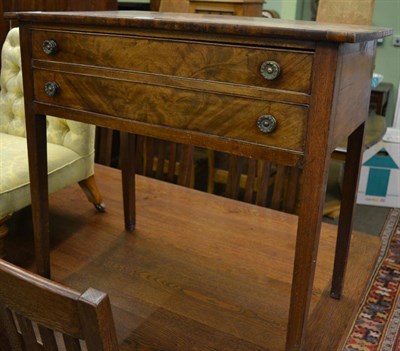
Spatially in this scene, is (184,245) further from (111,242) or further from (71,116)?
(71,116)

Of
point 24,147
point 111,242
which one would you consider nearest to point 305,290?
point 111,242

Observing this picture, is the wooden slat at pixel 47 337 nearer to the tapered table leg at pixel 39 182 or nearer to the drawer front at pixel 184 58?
the drawer front at pixel 184 58

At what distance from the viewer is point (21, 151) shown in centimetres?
142

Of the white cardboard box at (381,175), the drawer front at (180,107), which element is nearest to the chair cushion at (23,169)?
the drawer front at (180,107)

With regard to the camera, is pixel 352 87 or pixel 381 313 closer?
pixel 352 87

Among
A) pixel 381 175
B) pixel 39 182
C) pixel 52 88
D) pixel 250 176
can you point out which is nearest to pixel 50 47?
pixel 52 88

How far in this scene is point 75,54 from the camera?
99 cm

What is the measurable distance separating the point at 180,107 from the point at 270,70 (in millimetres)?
188

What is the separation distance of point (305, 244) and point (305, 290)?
0.08 m

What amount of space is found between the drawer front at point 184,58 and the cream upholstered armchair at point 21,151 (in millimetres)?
401

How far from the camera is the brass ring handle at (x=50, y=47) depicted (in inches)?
39.6

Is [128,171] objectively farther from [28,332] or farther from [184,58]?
[28,332]

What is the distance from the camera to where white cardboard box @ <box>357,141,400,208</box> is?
2709 millimetres

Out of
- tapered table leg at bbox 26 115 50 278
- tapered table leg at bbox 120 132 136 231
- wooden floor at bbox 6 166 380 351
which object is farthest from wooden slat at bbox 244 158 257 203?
tapered table leg at bbox 26 115 50 278
